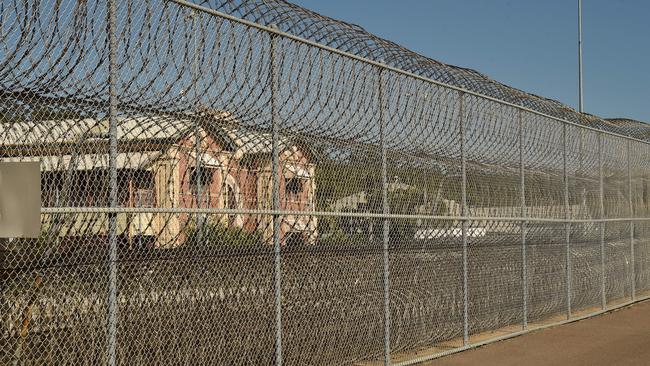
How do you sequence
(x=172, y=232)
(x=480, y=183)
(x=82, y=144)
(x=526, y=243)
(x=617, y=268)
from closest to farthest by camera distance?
(x=82, y=144) < (x=172, y=232) < (x=480, y=183) < (x=526, y=243) < (x=617, y=268)

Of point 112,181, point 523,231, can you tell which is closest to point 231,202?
point 112,181

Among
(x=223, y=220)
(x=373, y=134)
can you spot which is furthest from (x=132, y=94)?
(x=373, y=134)

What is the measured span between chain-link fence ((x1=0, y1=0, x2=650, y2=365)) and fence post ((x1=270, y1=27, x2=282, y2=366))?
0.02m

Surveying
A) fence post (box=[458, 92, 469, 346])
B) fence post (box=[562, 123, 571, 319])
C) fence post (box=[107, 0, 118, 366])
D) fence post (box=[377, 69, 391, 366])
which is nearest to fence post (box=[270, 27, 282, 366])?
fence post (box=[107, 0, 118, 366])

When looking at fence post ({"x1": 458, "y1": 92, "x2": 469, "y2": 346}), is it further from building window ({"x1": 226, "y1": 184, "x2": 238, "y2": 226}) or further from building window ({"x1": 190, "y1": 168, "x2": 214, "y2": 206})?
building window ({"x1": 190, "y1": 168, "x2": 214, "y2": 206})

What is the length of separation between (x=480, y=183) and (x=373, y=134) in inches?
100

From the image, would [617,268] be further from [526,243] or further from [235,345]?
[235,345]

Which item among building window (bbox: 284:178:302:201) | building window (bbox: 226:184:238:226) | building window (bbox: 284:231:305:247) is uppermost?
building window (bbox: 284:178:302:201)

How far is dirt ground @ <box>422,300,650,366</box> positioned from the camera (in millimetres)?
9266

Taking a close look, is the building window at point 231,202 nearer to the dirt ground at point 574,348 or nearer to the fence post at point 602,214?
the dirt ground at point 574,348

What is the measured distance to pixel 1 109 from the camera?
471 cm

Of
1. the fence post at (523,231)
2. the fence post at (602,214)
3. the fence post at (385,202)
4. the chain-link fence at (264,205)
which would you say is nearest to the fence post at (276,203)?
the chain-link fence at (264,205)

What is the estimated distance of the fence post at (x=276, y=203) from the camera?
643cm

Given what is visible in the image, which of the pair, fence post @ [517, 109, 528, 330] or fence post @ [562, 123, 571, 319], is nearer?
fence post @ [517, 109, 528, 330]
